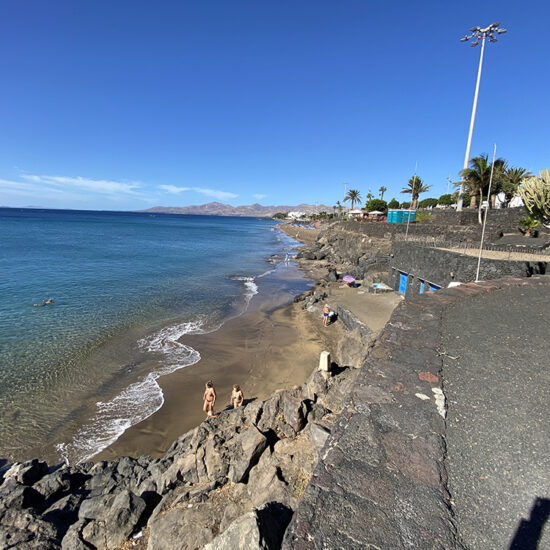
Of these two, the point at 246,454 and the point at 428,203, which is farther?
the point at 428,203

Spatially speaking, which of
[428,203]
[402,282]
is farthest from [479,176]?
[428,203]

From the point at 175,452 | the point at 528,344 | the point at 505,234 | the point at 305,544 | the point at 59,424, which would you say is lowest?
the point at 59,424

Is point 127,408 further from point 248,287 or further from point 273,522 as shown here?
point 248,287

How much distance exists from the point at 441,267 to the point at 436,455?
552 inches

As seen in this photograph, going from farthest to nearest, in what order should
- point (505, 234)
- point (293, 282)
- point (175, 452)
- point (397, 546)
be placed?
point (293, 282) → point (505, 234) → point (175, 452) → point (397, 546)

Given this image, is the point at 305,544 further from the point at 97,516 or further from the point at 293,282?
the point at 293,282

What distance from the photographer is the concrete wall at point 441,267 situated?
36.4ft

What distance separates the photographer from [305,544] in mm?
1870

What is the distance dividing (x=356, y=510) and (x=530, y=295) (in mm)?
7920

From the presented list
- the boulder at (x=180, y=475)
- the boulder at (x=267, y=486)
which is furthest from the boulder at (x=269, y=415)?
the boulder at (x=180, y=475)

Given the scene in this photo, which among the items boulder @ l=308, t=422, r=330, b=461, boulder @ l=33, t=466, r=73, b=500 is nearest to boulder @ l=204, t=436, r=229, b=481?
boulder @ l=308, t=422, r=330, b=461

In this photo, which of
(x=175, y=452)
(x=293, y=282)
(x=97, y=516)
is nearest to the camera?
(x=97, y=516)

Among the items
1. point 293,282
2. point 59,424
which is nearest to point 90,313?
point 59,424

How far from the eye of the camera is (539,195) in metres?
13.2
